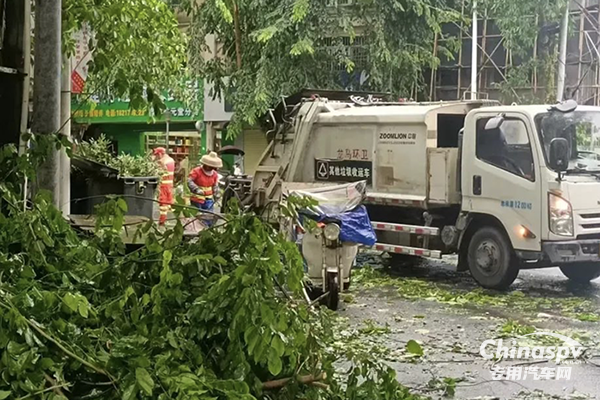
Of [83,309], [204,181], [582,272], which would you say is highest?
[204,181]

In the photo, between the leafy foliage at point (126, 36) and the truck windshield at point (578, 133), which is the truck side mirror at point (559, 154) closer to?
the truck windshield at point (578, 133)

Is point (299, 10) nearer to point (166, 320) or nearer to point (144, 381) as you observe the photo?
point (166, 320)

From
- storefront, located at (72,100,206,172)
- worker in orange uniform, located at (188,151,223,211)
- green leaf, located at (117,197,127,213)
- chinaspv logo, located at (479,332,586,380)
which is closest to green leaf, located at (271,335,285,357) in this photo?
green leaf, located at (117,197,127,213)

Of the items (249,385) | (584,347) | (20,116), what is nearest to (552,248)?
(584,347)

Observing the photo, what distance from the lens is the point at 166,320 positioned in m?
2.35

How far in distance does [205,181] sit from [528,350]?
487 cm

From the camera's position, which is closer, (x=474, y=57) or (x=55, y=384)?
(x=55, y=384)

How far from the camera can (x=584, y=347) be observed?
18.5 ft

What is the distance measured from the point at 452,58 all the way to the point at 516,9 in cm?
191

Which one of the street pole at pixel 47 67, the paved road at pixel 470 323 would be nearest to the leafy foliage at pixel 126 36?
the street pole at pixel 47 67

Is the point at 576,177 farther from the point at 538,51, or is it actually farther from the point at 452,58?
the point at 452,58

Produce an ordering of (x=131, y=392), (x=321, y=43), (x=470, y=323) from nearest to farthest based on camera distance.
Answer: (x=131, y=392) < (x=470, y=323) < (x=321, y=43)

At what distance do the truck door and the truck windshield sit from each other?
161 mm

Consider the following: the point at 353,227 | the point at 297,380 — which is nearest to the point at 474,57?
the point at 353,227
